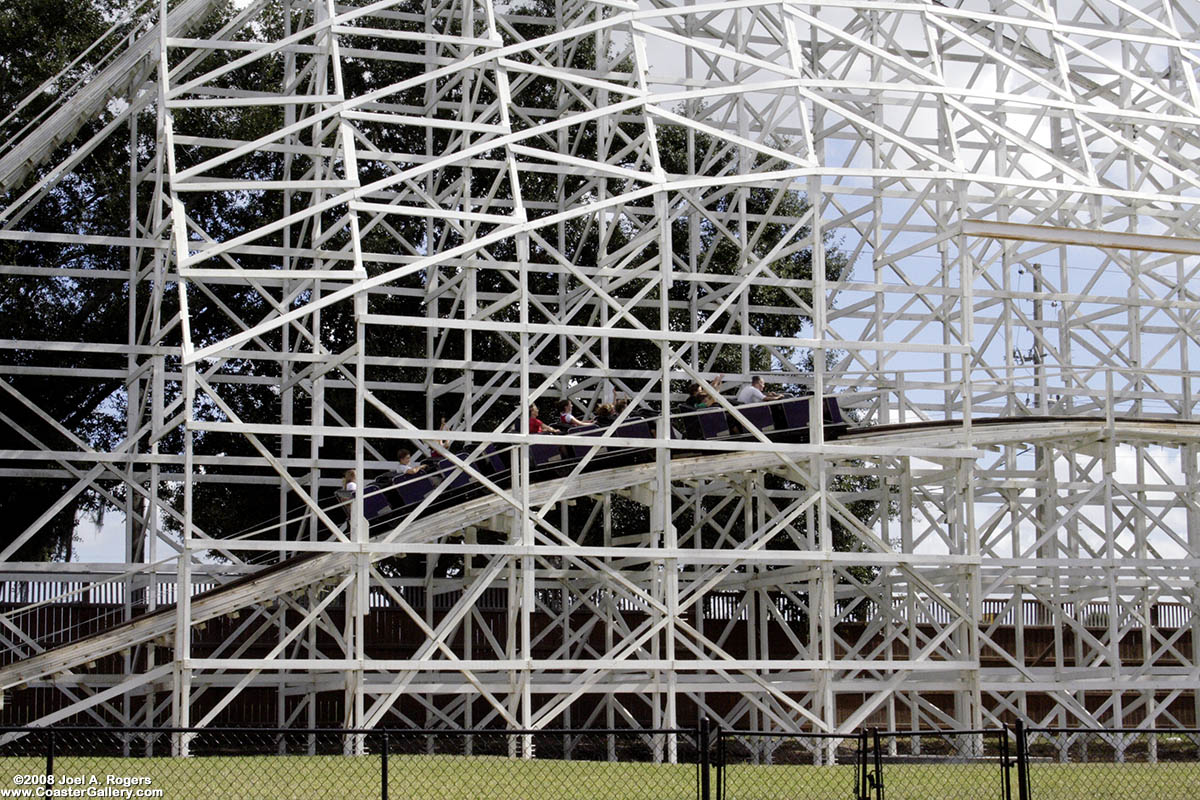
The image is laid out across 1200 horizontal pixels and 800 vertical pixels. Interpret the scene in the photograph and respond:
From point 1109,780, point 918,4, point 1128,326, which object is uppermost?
point 918,4

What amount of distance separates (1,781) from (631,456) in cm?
1097

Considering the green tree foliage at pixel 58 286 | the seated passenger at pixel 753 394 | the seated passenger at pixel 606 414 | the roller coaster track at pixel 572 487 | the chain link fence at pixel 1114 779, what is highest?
the green tree foliage at pixel 58 286

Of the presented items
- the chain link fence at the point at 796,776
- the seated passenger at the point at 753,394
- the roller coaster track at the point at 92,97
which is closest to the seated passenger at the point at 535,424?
the seated passenger at the point at 753,394

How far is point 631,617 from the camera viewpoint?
32.7m

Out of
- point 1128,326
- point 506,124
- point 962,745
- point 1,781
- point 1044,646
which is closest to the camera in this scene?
point 1,781

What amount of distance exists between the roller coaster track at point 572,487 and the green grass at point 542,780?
3628 millimetres

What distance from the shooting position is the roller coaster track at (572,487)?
76.9ft

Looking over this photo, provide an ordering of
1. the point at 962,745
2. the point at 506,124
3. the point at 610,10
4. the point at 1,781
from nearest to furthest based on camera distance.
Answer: the point at 1,781, the point at 506,124, the point at 962,745, the point at 610,10

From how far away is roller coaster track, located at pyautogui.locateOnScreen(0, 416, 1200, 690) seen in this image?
2345 cm

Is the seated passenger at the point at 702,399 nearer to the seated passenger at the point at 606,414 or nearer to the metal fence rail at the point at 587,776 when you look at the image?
the seated passenger at the point at 606,414

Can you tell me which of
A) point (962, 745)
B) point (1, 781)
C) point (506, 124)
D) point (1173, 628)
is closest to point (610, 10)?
point (506, 124)

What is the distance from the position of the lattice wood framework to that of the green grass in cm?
297

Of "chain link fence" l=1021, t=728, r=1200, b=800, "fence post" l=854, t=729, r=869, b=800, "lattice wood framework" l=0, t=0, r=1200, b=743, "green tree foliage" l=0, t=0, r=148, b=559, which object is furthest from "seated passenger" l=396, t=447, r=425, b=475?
"green tree foliage" l=0, t=0, r=148, b=559

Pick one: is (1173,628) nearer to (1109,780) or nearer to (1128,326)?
Answer: (1128,326)
